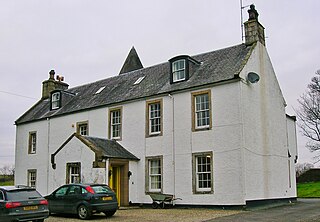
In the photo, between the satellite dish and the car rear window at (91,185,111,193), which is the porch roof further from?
the satellite dish

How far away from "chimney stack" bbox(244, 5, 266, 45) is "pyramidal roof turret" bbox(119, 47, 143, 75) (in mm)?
20909

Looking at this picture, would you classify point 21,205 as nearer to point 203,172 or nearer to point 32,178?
point 203,172

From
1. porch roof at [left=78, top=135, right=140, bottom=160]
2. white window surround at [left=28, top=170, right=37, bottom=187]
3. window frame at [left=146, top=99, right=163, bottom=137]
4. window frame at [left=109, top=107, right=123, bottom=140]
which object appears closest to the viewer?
porch roof at [left=78, top=135, right=140, bottom=160]

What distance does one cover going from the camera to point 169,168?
22.1 meters

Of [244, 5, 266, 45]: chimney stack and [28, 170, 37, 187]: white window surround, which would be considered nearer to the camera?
[244, 5, 266, 45]: chimney stack

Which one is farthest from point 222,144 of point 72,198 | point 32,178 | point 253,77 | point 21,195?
point 32,178

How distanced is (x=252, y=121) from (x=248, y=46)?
4788 millimetres

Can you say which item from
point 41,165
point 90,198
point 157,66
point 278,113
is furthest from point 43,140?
point 278,113

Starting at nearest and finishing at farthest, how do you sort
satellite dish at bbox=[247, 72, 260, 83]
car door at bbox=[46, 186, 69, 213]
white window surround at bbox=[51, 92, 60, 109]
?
1. car door at bbox=[46, 186, 69, 213]
2. satellite dish at bbox=[247, 72, 260, 83]
3. white window surround at bbox=[51, 92, 60, 109]

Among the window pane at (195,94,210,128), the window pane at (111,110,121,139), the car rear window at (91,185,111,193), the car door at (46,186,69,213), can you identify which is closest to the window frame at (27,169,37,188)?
the window pane at (111,110,121,139)

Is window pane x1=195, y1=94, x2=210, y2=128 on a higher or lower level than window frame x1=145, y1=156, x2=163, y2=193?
higher

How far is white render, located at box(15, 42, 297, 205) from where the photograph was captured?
19.8 metres

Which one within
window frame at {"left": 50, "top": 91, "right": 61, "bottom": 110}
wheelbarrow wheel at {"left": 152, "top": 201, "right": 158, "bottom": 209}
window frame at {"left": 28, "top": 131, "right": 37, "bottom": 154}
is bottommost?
wheelbarrow wheel at {"left": 152, "top": 201, "right": 158, "bottom": 209}

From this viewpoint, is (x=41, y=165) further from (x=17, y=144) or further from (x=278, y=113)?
(x=278, y=113)
